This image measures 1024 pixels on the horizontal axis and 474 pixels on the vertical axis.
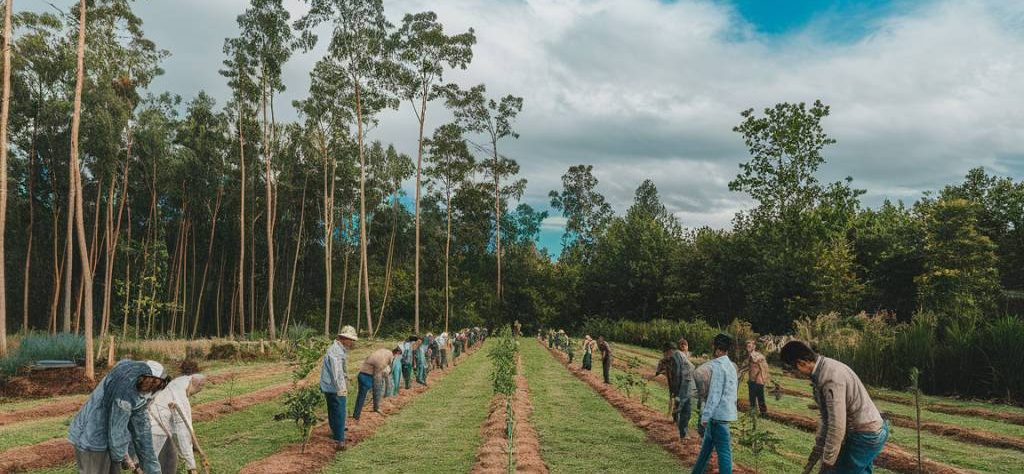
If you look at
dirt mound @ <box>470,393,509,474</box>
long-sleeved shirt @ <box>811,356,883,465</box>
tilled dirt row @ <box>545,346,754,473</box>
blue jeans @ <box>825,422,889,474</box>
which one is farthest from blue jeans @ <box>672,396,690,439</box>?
long-sleeved shirt @ <box>811,356,883,465</box>

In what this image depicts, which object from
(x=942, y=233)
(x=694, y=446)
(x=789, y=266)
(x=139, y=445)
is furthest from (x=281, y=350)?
(x=942, y=233)

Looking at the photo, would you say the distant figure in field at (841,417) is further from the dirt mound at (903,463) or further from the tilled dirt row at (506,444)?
the dirt mound at (903,463)

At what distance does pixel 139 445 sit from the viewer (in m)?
5.79

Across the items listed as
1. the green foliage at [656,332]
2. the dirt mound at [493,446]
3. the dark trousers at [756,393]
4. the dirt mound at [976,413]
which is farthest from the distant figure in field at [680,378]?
the green foliage at [656,332]

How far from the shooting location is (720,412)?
770 cm

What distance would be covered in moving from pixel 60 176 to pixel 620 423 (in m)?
36.9

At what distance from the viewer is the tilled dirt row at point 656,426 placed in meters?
10.6

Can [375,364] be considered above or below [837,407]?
below

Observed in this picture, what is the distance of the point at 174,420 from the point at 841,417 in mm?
6385

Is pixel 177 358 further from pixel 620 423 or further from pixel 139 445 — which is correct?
pixel 139 445

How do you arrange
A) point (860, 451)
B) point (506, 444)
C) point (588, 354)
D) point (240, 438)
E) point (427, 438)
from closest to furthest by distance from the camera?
point (860, 451)
point (506, 444)
point (240, 438)
point (427, 438)
point (588, 354)

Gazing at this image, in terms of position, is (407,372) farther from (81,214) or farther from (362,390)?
(81,214)

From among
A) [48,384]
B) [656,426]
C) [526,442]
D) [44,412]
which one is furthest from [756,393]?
[48,384]

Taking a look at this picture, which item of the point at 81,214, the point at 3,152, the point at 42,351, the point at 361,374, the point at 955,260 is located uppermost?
the point at 3,152
